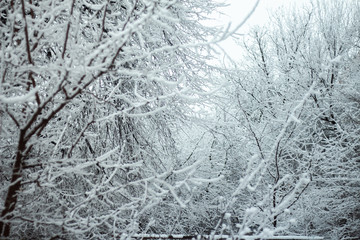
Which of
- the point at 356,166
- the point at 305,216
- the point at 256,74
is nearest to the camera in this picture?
the point at 356,166

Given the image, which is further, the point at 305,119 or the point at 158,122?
the point at 305,119

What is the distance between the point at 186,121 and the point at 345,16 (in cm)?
747

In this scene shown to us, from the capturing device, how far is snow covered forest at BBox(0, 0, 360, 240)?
167 cm

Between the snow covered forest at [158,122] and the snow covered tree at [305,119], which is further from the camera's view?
the snow covered tree at [305,119]

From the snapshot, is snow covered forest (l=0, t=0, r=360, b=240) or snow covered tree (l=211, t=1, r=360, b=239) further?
snow covered tree (l=211, t=1, r=360, b=239)

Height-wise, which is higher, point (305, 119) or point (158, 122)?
point (305, 119)

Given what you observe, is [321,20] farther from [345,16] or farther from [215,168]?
[215,168]

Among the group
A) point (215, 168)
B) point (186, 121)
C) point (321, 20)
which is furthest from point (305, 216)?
point (321, 20)

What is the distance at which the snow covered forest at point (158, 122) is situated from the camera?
Answer: 5.48 feet

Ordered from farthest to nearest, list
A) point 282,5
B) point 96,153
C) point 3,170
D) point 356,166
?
point 282,5 < point 356,166 < point 96,153 < point 3,170

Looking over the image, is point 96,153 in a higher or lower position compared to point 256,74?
lower

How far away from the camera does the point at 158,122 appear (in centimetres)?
424

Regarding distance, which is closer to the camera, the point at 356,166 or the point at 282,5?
the point at 356,166

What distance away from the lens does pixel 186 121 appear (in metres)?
4.37
